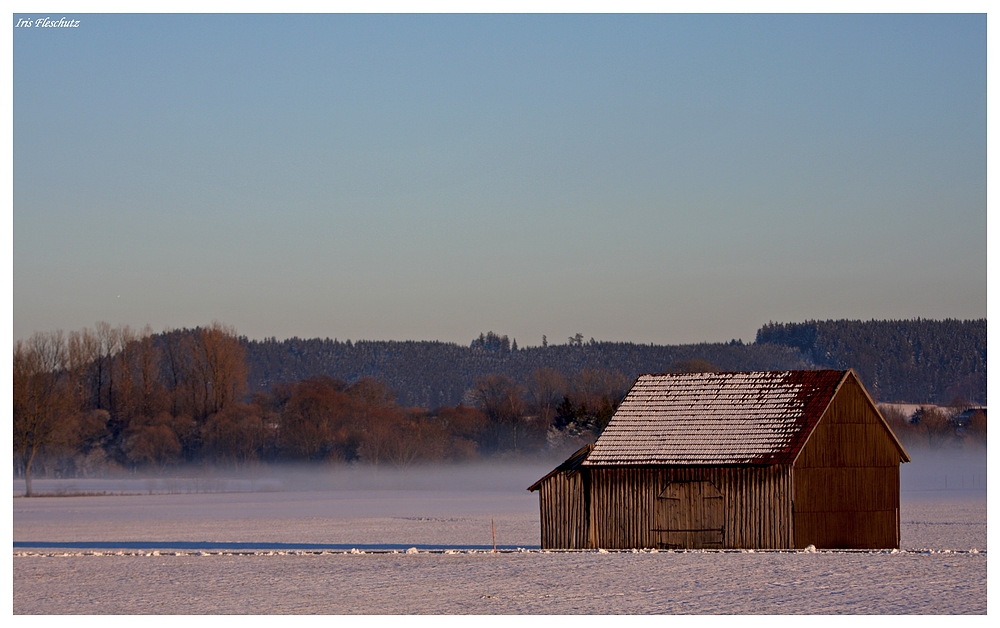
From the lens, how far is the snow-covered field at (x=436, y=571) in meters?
23.6

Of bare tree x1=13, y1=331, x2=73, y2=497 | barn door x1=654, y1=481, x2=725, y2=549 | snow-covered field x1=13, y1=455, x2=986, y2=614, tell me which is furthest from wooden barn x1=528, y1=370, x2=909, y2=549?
bare tree x1=13, y1=331, x2=73, y2=497

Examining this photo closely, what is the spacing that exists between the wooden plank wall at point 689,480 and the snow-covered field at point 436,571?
3.90 ft

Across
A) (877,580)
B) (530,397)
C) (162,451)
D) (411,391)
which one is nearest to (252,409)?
(162,451)

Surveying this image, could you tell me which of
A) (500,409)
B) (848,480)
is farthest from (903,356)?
(848,480)

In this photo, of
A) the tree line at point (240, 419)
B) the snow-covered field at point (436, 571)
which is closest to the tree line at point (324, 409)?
the tree line at point (240, 419)

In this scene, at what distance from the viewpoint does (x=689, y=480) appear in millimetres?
33719

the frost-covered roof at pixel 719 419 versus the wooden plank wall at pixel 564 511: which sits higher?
the frost-covered roof at pixel 719 419

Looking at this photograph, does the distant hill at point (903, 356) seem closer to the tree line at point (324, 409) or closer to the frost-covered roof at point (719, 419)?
the tree line at point (324, 409)

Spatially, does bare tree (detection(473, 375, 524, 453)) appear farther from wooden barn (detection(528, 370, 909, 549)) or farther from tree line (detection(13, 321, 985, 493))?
wooden barn (detection(528, 370, 909, 549))

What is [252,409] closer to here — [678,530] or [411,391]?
[411,391]

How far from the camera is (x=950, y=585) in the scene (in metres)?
25.8

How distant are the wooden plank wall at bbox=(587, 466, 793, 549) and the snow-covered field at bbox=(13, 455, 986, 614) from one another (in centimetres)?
119

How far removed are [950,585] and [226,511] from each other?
4604 centimetres
